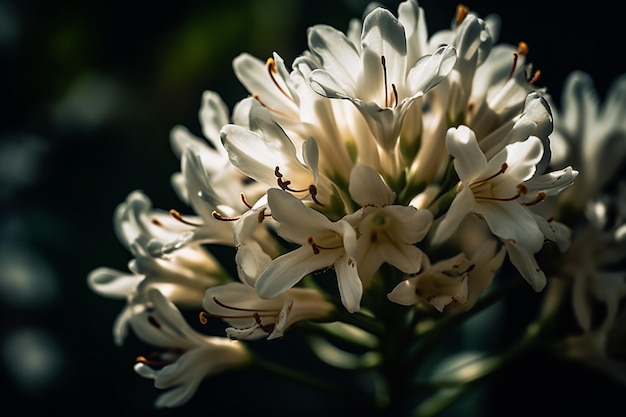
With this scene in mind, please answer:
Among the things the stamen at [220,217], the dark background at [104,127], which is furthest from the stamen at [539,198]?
the dark background at [104,127]

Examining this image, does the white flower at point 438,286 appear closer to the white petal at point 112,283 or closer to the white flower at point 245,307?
the white flower at point 245,307

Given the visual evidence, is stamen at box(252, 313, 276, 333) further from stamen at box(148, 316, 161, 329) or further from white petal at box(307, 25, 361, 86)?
white petal at box(307, 25, 361, 86)

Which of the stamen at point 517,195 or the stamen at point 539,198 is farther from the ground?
the stamen at point 517,195

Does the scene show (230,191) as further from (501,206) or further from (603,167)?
(603,167)

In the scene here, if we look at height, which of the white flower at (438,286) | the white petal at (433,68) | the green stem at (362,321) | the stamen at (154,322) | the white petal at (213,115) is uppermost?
the white petal at (213,115)

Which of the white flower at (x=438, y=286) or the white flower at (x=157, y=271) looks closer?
the white flower at (x=438, y=286)

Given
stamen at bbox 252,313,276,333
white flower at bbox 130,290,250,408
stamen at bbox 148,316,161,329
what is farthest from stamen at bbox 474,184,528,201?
stamen at bbox 148,316,161,329

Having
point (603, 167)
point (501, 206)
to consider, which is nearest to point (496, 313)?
point (603, 167)

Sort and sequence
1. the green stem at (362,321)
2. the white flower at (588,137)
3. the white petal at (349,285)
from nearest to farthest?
the white petal at (349,285) → the green stem at (362,321) → the white flower at (588,137)
